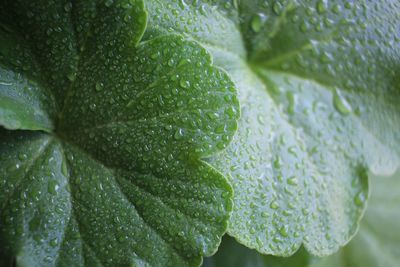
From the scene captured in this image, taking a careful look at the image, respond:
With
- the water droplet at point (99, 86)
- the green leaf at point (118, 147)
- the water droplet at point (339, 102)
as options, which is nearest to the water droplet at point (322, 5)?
the water droplet at point (339, 102)

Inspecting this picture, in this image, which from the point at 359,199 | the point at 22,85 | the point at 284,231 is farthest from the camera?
the point at 359,199

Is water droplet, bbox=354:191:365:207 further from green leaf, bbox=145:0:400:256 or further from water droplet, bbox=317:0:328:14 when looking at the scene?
water droplet, bbox=317:0:328:14

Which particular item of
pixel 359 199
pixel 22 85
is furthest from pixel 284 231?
pixel 22 85

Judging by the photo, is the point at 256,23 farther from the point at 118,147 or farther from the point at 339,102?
the point at 118,147

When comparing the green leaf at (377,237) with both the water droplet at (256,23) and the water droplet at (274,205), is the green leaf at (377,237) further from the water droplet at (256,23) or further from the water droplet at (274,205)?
the water droplet at (256,23)

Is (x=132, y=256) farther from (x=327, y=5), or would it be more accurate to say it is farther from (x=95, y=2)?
(x=327, y=5)

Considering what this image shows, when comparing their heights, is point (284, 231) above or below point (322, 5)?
below

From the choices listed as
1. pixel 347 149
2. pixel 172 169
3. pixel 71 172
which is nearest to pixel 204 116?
pixel 172 169
